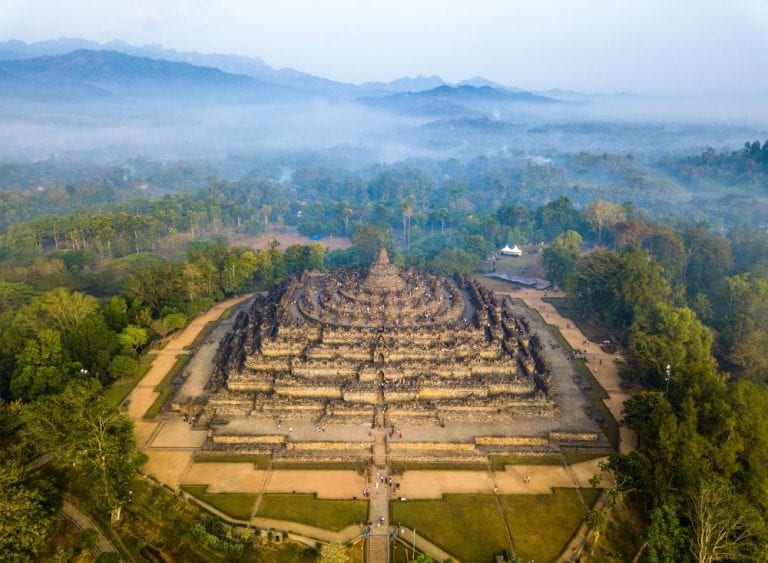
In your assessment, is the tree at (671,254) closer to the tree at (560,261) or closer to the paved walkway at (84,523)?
the tree at (560,261)

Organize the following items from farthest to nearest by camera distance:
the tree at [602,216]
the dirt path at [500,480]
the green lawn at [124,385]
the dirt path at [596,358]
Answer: the tree at [602,216] → the green lawn at [124,385] → the dirt path at [596,358] → the dirt path at [500,480]

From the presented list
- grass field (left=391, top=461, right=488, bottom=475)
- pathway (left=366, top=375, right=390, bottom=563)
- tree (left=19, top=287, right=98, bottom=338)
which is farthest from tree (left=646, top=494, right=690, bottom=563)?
tree (left=19, top=287, right=98, bottom=338)

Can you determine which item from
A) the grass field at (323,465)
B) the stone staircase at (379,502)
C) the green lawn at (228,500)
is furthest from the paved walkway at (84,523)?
the stone staircase at (379,502)

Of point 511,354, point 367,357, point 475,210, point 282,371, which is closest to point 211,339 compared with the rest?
point 282,371

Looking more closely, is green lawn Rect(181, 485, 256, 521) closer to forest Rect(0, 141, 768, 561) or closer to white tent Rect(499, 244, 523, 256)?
forest Rect(0, 141, 768, 561)

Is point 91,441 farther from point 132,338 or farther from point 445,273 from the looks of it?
point 445,273

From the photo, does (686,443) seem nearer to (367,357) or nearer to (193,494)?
(367,357)

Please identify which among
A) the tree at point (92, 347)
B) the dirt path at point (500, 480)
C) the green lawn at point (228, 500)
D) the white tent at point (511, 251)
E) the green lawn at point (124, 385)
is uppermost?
the tree at point (92, 347)
